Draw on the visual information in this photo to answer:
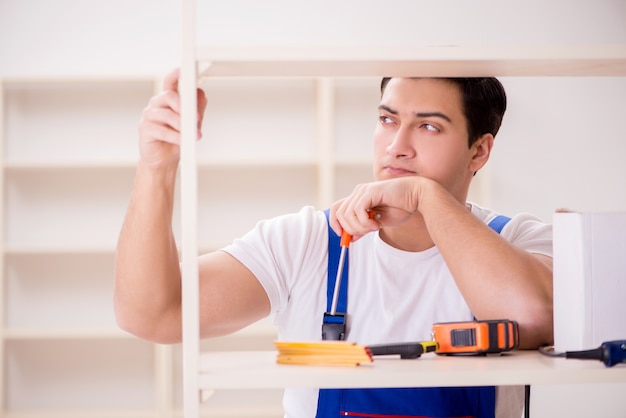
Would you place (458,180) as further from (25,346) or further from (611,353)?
(25,346)

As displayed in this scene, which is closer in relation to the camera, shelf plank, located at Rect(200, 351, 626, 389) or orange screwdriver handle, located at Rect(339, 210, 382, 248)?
shelf plank, located at Rect(200, 351, 626, 389)

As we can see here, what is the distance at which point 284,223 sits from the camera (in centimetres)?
151

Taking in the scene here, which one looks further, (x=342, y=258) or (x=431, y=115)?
(x=431, y=115)

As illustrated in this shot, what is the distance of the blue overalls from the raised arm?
19 cm

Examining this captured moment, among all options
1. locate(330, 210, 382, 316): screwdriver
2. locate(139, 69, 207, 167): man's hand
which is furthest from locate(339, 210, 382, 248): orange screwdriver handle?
locate(139, 69, 207, 167): man's hand

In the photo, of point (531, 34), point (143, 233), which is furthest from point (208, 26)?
point (143, 233)

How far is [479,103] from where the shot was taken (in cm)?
162

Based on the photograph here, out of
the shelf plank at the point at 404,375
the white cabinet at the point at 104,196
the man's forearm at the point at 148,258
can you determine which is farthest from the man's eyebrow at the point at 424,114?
the white cabinet at the point at 104,196

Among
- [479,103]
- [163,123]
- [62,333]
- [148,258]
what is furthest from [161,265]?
[62,333]

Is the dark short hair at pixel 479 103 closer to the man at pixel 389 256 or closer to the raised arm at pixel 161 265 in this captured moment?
the man at pixel 389 256

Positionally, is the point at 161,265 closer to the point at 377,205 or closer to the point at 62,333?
the point at 377,205

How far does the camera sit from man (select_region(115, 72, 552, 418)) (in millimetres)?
1131

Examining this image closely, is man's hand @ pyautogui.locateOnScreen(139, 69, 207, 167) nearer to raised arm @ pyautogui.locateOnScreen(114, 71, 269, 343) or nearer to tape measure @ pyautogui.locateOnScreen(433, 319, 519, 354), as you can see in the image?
raised arm @ pyautogui.locateOnScreen(114, 71, 269, 343)

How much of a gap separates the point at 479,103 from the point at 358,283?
0.49 m
